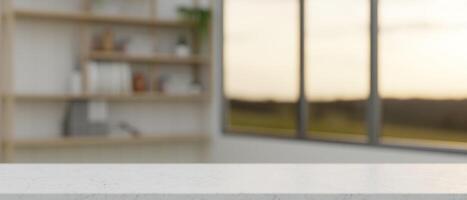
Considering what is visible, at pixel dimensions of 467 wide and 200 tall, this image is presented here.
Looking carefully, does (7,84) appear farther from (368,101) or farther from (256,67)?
(368,101)

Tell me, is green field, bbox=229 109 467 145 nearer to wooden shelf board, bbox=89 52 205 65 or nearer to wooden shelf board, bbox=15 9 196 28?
wooden shelf board, bbox=89 52 205 65

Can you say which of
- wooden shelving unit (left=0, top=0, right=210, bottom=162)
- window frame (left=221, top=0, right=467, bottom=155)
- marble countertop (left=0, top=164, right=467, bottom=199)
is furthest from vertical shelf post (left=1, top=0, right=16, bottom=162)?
marble countertop (left=0, top=164, right=467, bottom=199)

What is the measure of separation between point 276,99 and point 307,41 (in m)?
0.74

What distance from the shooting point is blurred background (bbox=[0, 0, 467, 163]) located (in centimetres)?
408

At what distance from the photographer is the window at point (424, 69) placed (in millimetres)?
3869

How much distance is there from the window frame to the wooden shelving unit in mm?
197

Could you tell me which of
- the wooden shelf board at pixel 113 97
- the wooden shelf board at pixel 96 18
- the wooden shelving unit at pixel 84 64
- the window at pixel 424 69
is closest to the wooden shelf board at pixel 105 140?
the wooden shelving unit at pixel 84 64

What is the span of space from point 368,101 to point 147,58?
1768 mm

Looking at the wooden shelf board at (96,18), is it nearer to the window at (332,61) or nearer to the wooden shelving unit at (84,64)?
the wooden shelving unit at (84,64)

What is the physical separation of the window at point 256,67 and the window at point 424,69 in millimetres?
919

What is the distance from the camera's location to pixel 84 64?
4781mm

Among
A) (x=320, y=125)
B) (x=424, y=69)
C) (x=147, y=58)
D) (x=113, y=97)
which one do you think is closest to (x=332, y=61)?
(x=320, y=125)

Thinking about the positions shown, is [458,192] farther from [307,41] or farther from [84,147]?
[84,147]

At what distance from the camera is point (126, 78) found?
498 centimetres
